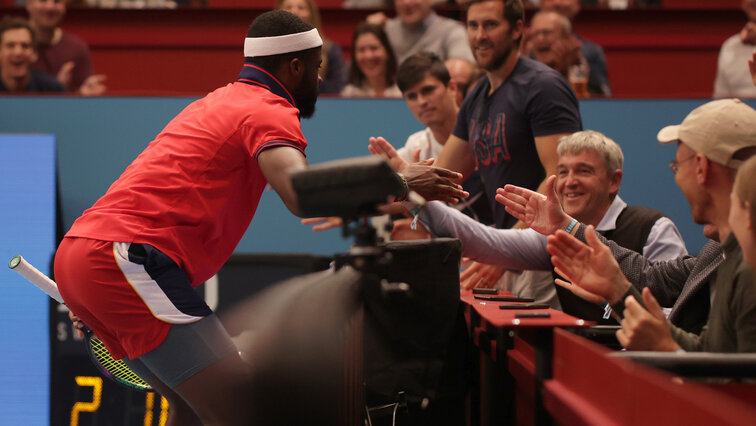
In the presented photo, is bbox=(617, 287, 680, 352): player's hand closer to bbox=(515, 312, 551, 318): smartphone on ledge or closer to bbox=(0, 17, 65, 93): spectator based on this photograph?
bbox=(515, 312, 551, 318): smartphone on ledge

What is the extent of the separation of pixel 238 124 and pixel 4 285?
2415 millimetres

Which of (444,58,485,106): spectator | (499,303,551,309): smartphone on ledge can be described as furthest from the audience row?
(499,303,551,309): smartphone on ledge

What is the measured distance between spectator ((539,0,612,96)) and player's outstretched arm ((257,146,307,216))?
3.34 m

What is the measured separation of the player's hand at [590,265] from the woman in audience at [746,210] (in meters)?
0.44

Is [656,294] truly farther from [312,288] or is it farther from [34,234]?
[34,234]

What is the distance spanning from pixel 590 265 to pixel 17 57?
13.1 ft

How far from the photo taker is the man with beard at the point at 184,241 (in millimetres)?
1940

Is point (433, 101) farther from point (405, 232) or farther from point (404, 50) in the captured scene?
point (404, 50)

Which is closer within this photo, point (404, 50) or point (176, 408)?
point (176, 408)

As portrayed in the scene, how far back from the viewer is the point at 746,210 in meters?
1.47

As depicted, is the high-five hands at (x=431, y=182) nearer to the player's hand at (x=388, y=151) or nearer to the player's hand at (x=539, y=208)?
the player's hand at (x=539, y=208)

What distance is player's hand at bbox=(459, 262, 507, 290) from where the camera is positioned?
9.85 feet

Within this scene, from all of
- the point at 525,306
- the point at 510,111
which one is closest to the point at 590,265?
the point at 525,306

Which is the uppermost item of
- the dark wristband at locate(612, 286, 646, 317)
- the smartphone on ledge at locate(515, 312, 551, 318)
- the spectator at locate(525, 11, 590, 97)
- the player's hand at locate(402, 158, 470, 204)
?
the spectator at locate(525, 11, 590, 97)
